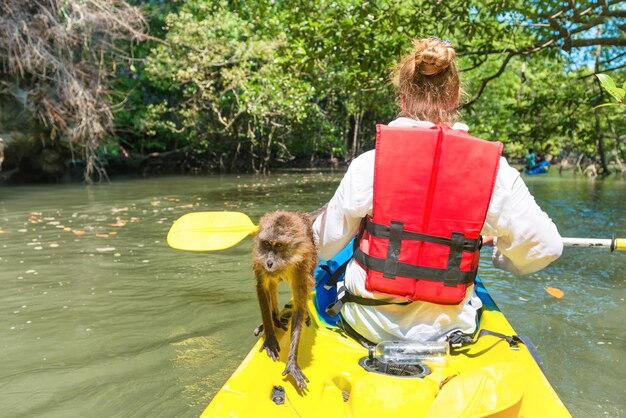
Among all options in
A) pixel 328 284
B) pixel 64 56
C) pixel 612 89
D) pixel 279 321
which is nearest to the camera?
pixel 612 89

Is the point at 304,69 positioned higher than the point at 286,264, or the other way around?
the point at 304,69

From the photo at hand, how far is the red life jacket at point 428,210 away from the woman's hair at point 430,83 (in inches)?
6.4

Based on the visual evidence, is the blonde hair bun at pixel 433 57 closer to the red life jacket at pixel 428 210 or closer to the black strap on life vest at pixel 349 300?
the red life jacket at pixel 428 210

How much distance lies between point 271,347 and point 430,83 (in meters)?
1.43

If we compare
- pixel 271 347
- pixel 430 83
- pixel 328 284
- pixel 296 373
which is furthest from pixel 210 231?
pixel 430 83

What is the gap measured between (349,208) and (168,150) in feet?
74.2

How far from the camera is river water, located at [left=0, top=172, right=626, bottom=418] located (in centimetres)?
325

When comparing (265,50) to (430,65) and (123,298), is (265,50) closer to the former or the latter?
(123,298)

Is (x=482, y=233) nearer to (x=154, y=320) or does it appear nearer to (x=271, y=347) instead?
(x=271, y=347)

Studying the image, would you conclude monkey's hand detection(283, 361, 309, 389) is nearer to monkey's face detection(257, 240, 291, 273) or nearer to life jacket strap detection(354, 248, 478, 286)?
monkey's face detection(257, 240, 291, 273)

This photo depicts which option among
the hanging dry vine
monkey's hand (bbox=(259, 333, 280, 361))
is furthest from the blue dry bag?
the hanging dry vine

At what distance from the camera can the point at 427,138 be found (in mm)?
2275

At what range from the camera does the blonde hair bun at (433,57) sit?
2283 millimetres

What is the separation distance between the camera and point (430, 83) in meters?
2.37
